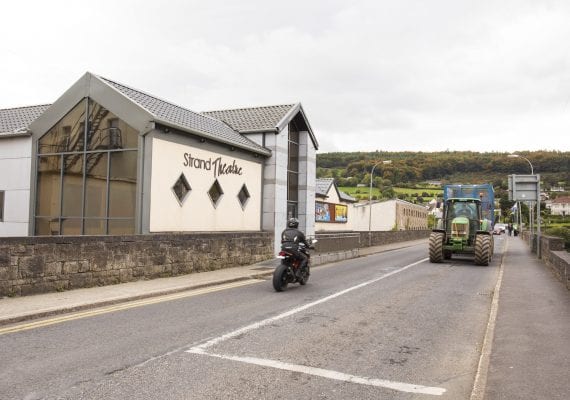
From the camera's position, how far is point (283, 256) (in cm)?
1128

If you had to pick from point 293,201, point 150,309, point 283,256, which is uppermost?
point 293,201

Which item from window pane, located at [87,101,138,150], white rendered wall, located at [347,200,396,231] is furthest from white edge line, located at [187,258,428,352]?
white rendered wall, located at [347,200,396,231]

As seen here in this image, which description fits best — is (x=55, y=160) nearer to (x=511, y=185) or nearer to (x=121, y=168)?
(x=121, y=168)

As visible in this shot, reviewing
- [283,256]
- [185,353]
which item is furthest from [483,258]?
[185,353]

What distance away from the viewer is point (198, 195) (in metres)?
15.9

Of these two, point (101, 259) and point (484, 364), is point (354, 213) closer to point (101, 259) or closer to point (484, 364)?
point (101, 259)

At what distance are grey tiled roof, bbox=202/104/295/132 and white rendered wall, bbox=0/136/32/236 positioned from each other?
324 inches

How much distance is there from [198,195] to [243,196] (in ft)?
9.88

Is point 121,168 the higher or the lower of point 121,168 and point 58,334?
the higher

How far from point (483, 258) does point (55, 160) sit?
16114 mm

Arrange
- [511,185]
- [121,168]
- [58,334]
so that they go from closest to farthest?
[58,334], [121,168], [511,185]

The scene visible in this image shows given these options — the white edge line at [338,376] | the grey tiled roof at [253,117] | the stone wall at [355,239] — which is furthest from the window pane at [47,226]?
the white edge line at [338,376]

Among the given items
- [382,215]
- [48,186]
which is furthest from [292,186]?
[382,215]

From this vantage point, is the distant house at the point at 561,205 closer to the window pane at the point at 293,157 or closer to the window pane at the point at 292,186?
the window pane at the point at 293,157
